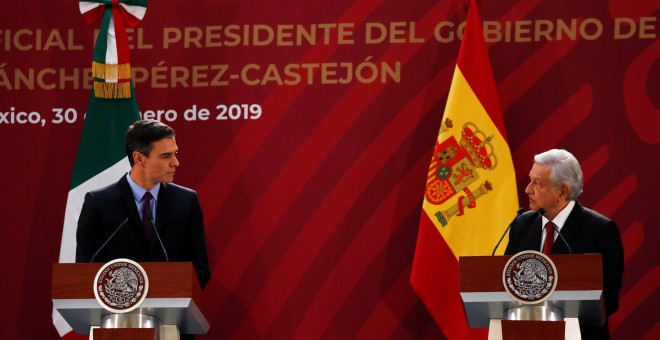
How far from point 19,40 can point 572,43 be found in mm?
2998

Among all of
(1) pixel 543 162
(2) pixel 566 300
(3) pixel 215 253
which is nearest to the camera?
(2) pixel 566 300

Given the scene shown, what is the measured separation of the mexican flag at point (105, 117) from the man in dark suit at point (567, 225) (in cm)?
212

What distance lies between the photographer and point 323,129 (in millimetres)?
6559

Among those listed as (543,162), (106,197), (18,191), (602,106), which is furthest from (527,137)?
(18,191)

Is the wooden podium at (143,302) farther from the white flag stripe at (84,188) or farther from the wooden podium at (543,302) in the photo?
the white flag stripe at (84,188)

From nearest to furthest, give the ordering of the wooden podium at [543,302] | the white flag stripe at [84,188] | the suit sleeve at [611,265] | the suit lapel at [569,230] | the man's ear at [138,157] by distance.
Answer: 1. the wooden podium at [543,302]
2. the suit sleeve at [611,265]
3. the suit lapel at [569,230]
4. the man's ear at [138,157]
5. the white flag stripe at [84,188]

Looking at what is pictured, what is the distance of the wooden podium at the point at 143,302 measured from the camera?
4621 mm

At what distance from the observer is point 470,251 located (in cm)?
612

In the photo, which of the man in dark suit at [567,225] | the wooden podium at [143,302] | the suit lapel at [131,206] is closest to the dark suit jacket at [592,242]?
the man in dark suit at [567,225]

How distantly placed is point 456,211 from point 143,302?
205 centimetres

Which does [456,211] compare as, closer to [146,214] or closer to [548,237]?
[548,237]

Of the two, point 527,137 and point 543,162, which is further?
point 527,137

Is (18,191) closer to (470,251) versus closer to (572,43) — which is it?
(470,251)

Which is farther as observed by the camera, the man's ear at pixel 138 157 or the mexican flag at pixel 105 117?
the mexican flag at pixel 105 117
